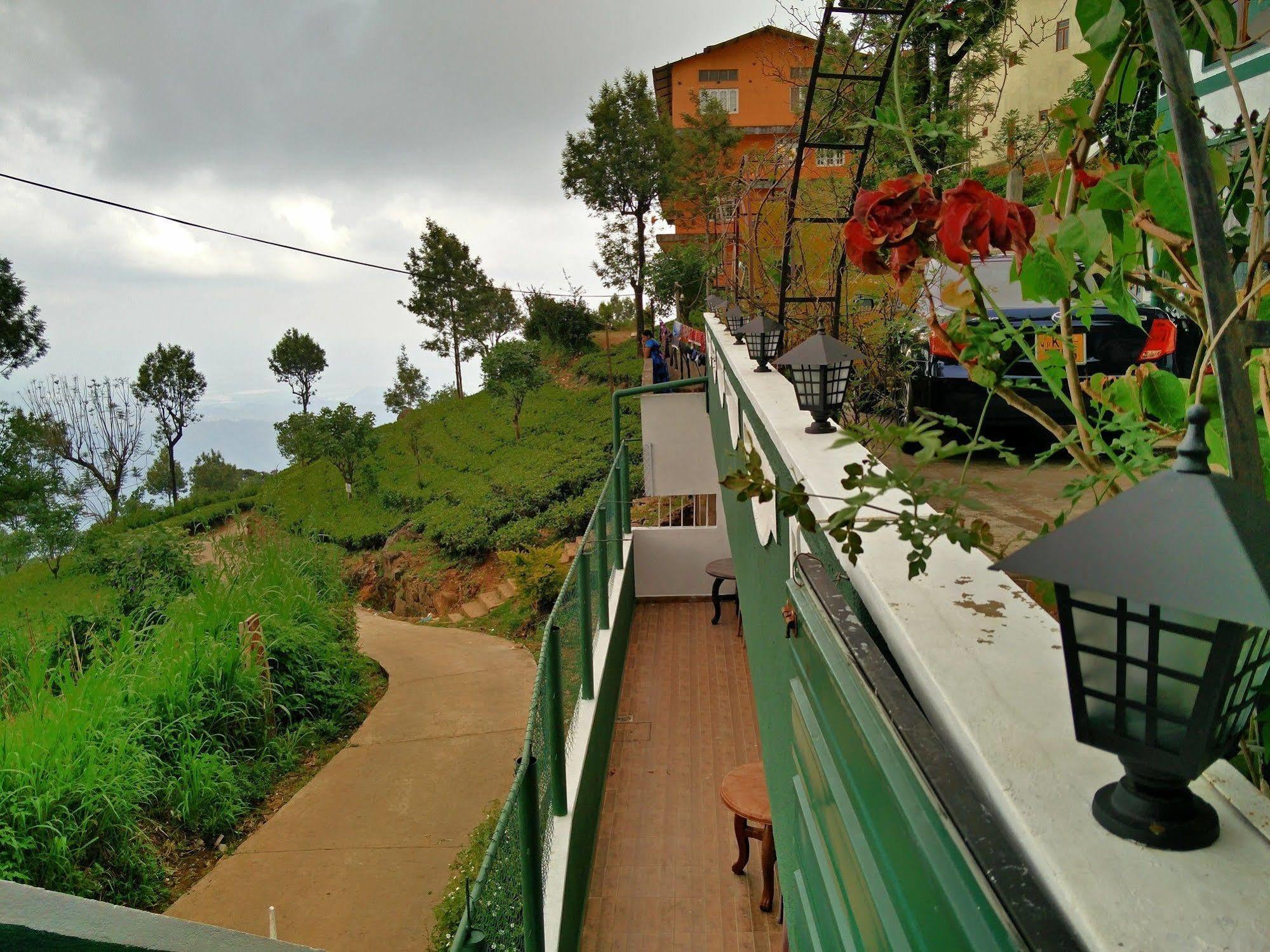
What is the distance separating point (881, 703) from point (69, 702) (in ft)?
21.8

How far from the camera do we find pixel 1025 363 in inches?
153

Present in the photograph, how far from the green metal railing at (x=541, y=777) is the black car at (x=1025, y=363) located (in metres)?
2.44

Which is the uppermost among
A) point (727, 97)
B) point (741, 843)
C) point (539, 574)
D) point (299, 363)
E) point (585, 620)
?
point (727, 97)

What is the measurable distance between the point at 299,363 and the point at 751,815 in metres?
33.6

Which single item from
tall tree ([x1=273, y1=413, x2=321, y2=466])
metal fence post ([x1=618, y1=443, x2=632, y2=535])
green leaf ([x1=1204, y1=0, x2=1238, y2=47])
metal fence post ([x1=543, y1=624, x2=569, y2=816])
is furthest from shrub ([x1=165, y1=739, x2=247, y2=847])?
tall tree ([x1=273, y1=413, x2=321, y2=466])

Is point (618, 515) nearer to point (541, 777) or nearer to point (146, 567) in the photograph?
point (541, 777)

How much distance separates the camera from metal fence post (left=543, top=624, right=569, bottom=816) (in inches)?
161

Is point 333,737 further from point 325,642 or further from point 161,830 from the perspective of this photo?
point 161,830

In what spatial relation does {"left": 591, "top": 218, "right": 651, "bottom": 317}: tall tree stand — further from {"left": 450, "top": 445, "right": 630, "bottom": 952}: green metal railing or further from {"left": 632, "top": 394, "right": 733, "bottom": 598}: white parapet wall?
{"left": 450, "top": 445, "right": 630, "bottom": 952}: green metal railing

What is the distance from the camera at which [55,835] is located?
5059 mm

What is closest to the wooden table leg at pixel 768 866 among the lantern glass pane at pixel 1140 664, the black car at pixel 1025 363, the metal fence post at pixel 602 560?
the black car at pixel 1025 363

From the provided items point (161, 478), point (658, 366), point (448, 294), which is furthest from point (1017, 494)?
point (161, 478)

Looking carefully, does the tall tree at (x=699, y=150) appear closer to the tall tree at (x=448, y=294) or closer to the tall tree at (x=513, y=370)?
the tall tree at (x=513, y=370)

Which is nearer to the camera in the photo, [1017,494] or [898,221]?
[898,221]
